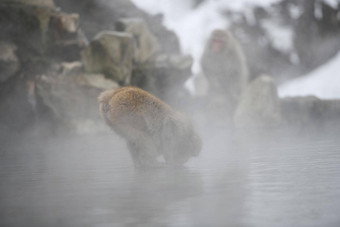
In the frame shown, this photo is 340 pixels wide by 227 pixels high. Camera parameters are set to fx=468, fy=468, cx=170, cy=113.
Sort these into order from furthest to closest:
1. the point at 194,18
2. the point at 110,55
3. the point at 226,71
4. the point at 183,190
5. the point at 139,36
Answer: the point at 194,18 < the point at 226,71 < the point at 139,36 < the point at 110,55 < the point at 183,190

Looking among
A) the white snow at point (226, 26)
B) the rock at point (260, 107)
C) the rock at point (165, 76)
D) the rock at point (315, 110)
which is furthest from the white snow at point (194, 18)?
the rock at point (315, 110)

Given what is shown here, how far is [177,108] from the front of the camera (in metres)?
9.83

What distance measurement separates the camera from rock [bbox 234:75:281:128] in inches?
344

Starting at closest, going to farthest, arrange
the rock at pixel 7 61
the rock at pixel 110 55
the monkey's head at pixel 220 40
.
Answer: the rock at pixel 7 61
the rock at pixel 110 55
the monkey's head at pixel 220 40

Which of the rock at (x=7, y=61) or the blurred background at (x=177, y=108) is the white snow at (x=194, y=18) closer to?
the blurred background at (x=177, y=108)

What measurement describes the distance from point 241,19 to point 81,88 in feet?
20.3

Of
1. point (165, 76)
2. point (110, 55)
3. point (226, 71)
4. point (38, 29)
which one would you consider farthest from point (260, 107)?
point (38, 29)

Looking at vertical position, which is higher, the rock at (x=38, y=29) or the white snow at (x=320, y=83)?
the rock at (x=38, y=29)

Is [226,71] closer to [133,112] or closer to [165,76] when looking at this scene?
[165,76]

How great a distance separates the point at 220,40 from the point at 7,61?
404cm

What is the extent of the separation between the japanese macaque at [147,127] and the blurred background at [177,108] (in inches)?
7.6

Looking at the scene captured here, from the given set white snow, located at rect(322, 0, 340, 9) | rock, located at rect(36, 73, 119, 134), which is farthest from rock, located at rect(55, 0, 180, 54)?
white snow, located at rect(322, 0, 340, 9)

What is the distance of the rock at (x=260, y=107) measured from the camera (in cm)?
875

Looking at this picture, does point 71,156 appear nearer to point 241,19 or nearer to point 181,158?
point 181,158
